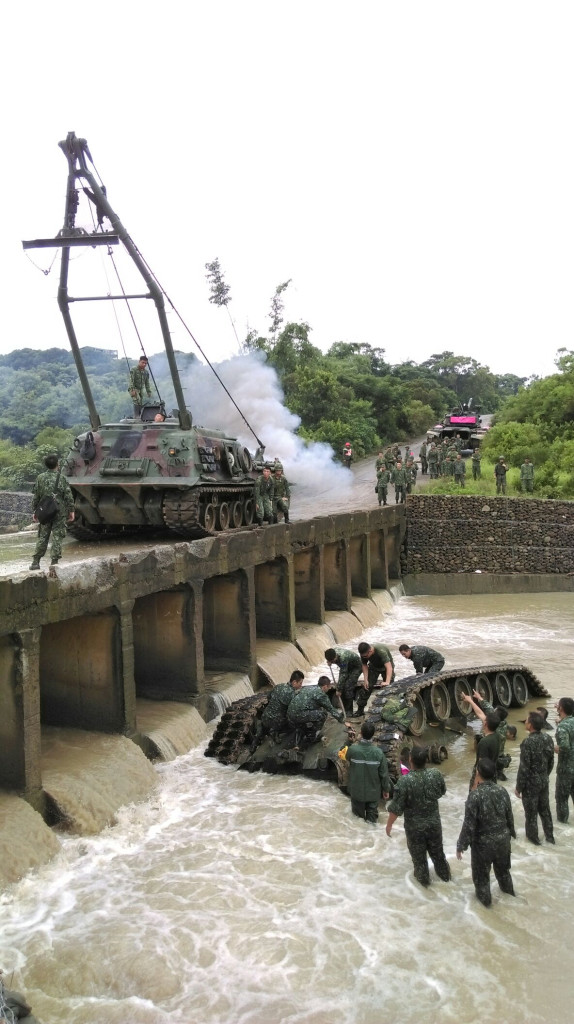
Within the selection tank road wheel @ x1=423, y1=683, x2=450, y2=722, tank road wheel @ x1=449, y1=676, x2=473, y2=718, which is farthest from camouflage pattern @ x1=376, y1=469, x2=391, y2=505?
tank road wheel @ x1=423, y1=683, x2=450, y2=722

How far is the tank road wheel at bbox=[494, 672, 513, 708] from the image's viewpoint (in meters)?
12.7

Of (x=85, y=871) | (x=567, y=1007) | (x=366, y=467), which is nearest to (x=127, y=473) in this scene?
(x=85, y=871)

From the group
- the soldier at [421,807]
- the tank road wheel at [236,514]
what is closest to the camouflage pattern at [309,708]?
the soldier at [421,807]

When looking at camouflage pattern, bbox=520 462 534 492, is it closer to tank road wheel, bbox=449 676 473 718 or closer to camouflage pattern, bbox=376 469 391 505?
camouflage pattern, bbox=376 469 391 505

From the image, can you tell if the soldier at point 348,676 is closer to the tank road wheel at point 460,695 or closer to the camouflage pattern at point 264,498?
the tank road wheel at point 460,695

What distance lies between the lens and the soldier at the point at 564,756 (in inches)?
319

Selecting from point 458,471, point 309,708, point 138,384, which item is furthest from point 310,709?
point 458,471

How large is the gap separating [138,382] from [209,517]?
10.9ft

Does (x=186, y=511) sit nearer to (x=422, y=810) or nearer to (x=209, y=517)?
(x=209, y=517)

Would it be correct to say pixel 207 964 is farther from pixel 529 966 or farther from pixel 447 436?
pixel 447 436

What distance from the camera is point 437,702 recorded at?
11523 mm

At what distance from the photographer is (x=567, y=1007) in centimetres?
573

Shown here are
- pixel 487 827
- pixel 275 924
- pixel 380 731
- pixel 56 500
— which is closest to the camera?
pixel 487 827

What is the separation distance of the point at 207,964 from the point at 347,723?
4.37m
